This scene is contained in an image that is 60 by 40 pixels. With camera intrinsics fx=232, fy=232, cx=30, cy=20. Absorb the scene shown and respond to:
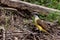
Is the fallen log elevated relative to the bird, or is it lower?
elevated

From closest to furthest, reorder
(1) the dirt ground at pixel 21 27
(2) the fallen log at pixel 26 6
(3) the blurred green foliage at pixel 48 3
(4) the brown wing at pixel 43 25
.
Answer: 1. (1) the dirt ground at pixel 21 27
2. (4) the brown wing at pixel 43 25
3. (2) the fallen log at pixel 26 6
4. (3) the blurred green foliage at pixel 48 3

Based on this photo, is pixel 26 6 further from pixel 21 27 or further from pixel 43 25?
pixel 43 25

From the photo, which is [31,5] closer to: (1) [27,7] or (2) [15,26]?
(1) [27,7]

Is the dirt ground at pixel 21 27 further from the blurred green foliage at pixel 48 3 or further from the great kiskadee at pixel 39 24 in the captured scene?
the blurred green foliage at pixel 48 3

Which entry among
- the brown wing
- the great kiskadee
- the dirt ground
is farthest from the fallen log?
the brown wing

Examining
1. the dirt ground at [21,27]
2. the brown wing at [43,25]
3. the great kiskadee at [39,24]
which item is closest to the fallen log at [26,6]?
the dirt ground at [21,27]

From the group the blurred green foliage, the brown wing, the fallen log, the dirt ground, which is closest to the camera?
the dirt ground

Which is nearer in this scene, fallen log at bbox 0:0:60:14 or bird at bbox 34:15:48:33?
bird at bbox 34:15:48:33

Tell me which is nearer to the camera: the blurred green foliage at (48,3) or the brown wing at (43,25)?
the brown wing at (43,25)

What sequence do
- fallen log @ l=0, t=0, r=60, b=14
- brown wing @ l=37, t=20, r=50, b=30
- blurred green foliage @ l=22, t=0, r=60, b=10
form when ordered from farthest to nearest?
blurred green foliage @ l=22, t=0, r=60, b=10
fallen log @ l=0, t=0, r=60, b=14
brown wing @ l=37, t=20, r=50, b=30

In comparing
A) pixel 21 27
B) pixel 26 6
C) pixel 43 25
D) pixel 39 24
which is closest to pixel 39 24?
pixel 39 24

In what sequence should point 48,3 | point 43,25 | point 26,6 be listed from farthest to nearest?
point 48,3
point 26,6
point 43,25

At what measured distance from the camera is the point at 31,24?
5.61 meters

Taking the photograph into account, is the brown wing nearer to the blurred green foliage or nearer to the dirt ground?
the dirt ground
